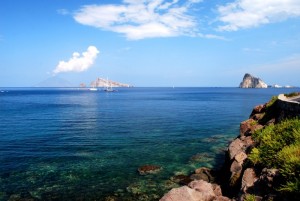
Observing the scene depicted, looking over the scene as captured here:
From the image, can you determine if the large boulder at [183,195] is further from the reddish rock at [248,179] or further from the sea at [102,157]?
the sea at [102,157]

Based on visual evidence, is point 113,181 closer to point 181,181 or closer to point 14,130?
point 181,181

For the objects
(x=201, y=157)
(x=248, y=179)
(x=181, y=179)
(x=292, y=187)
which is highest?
Answer: (x=292, y=187)

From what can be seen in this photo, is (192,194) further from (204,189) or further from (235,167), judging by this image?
(235,167)

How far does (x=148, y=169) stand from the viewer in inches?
1184

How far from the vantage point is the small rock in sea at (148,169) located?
29375mm

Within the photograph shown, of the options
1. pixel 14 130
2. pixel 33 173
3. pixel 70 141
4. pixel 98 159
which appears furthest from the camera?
A: pixel 14 130

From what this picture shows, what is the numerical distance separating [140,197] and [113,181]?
4434 millimetres

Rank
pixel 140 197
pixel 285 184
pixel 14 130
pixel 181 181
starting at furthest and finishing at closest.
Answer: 1. pixel 14 130
2. pixel 181 181
3. pixel 140 197
4. pixel 285 184

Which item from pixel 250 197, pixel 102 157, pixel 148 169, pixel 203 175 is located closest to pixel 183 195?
pixel 250 197

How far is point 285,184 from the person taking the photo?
1466cm

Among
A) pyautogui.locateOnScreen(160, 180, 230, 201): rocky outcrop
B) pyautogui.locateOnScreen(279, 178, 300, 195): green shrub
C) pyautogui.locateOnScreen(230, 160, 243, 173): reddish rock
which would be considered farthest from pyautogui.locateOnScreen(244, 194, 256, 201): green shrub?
pyautogui.locateOnScreen(230, 160, 243, 173): reddish rock

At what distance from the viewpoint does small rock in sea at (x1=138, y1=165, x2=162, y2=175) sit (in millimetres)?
29375

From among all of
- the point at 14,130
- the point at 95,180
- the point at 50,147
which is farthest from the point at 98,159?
the point at 14,130

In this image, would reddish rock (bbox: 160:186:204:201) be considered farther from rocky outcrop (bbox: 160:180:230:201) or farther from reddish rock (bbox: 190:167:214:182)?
reddish rock (bbox: 190:167:214:182)
